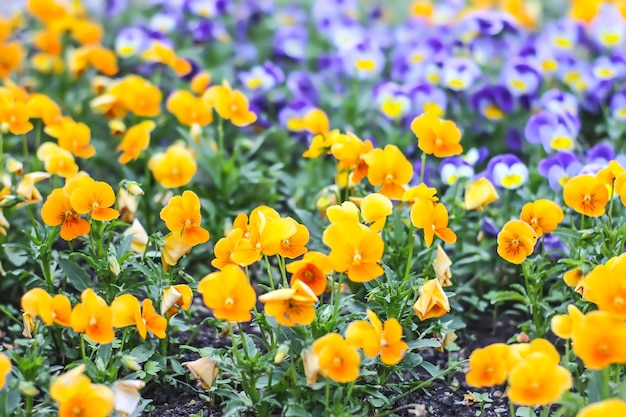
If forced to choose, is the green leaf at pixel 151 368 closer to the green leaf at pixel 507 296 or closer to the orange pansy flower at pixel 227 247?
the orange pansy flower at pixel 227 247

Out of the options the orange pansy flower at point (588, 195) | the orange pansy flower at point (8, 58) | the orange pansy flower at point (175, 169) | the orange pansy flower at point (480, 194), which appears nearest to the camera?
the orange pansy flower at point (588, 195)

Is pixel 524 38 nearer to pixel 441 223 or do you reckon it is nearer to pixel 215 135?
pixel 215 135

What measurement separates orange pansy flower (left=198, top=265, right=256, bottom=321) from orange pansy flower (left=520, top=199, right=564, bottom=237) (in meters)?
0.93

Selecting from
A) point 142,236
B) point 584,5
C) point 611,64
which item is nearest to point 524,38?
point 584,5

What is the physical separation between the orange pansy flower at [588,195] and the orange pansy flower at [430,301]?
0.52m

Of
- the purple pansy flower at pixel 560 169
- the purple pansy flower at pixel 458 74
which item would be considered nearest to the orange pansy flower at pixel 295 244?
the purple pansy flower at pixel 560 169

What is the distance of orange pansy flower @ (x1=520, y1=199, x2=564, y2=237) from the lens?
268cm

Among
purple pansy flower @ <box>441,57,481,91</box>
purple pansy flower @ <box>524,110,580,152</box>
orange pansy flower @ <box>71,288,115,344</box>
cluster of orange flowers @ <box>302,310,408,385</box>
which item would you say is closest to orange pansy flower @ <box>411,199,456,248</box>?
cluster of orange flowers @ <box>302,310,408,385</box>

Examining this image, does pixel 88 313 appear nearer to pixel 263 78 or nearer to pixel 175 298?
pixel 175 298

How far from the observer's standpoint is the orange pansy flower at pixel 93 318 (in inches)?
89.5

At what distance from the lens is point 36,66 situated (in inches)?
189

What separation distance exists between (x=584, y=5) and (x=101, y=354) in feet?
12.3

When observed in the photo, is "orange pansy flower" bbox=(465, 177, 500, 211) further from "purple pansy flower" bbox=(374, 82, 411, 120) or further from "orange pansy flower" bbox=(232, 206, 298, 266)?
"purple pansy flower" bbox=(374, 82, 411, 120)

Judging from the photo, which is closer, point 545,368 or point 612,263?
point 545,368
